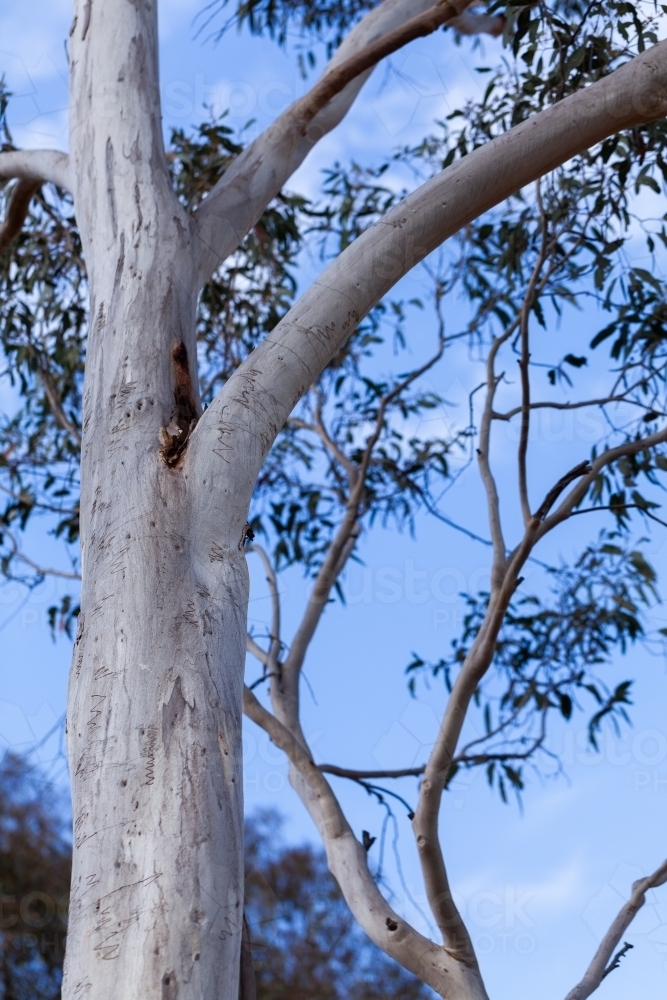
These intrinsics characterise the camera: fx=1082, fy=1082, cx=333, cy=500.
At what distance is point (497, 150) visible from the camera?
5.62 feet

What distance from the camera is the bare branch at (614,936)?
2.08m

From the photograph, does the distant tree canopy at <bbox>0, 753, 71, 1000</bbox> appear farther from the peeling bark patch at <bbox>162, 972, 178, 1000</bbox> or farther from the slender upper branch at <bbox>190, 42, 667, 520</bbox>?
the peeling bark patch at <bbox>162, 972, 178, 1000</bbox>

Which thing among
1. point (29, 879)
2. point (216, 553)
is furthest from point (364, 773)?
point (29, 879)

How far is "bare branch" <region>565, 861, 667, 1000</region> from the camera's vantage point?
82.0 inches

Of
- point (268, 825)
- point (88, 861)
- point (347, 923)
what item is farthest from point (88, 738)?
point (268, 825)

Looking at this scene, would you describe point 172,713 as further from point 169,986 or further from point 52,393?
point 52,393

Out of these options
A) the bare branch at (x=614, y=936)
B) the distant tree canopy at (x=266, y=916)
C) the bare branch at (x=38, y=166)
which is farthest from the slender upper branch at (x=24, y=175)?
the distant tree canopy at (x=266, y=916)

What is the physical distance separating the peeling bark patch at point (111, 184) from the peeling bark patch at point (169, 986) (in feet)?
4.16

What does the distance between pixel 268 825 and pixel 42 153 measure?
433cm

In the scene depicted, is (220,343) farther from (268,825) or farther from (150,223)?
(268,825)

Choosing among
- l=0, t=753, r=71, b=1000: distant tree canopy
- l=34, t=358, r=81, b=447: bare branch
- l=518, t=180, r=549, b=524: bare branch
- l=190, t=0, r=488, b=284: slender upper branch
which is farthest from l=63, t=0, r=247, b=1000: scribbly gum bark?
l=0, t=753, r=71, b=1000: distant tree canopy

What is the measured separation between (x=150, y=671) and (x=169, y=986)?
0.34m

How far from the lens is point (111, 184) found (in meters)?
1.98

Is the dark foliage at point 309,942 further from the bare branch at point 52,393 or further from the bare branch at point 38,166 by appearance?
the bare branch at point 38,166
